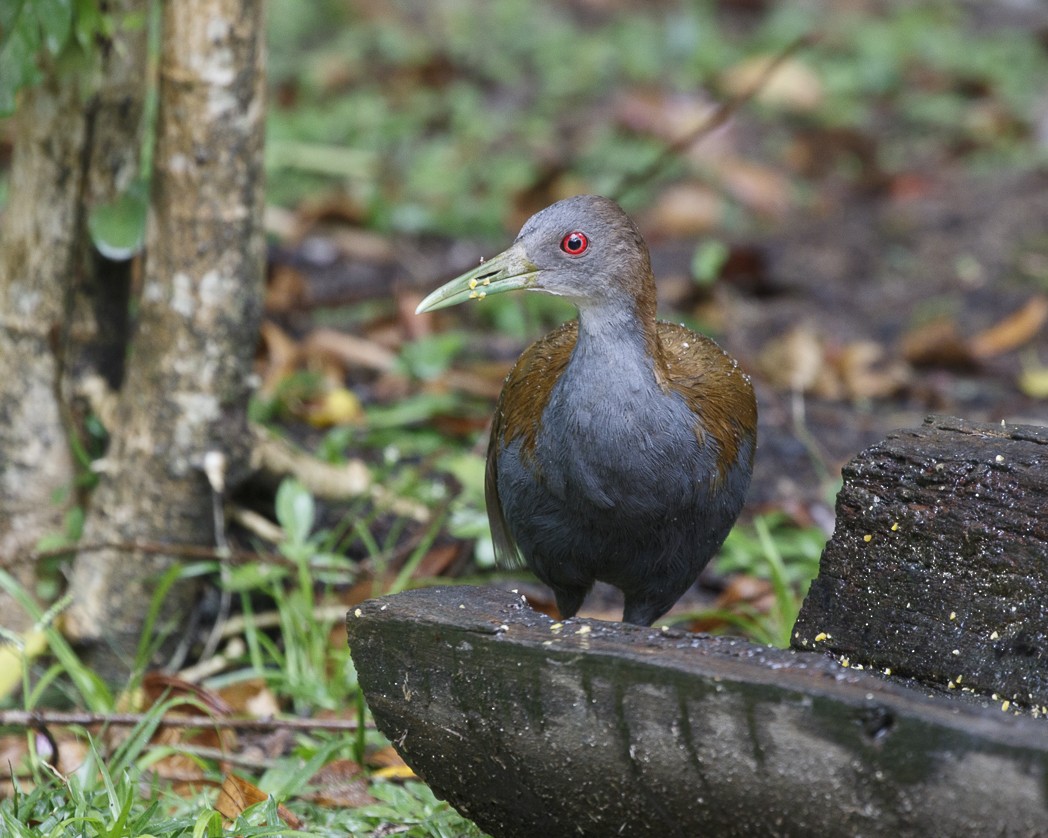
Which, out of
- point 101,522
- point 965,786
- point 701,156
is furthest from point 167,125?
point 701,156

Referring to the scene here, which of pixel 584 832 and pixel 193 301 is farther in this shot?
pixel 193 301

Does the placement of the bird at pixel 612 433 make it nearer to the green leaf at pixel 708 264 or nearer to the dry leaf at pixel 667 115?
the green leaf at pixel 708 264

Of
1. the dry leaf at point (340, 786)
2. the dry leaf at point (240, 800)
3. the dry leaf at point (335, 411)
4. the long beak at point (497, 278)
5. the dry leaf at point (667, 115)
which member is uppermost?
the dry leaf at point (667, 115)

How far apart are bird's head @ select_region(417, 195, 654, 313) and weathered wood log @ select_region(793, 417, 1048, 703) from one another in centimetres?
74

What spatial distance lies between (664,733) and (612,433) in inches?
40.4

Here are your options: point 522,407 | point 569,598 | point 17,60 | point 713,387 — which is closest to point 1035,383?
point 713,387

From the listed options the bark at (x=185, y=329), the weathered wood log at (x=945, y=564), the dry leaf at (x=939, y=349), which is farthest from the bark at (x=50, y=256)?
the dry leaf at (x=939, y=349)

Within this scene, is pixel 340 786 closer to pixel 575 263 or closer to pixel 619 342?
pixel 619 342

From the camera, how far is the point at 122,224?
12.8ft

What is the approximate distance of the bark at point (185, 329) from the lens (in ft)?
12.0

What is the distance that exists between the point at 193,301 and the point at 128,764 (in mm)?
1264

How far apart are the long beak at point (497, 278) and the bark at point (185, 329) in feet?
2.61

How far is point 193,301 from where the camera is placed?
3.82m

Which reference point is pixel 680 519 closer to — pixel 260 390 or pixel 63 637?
pixel 63 637
